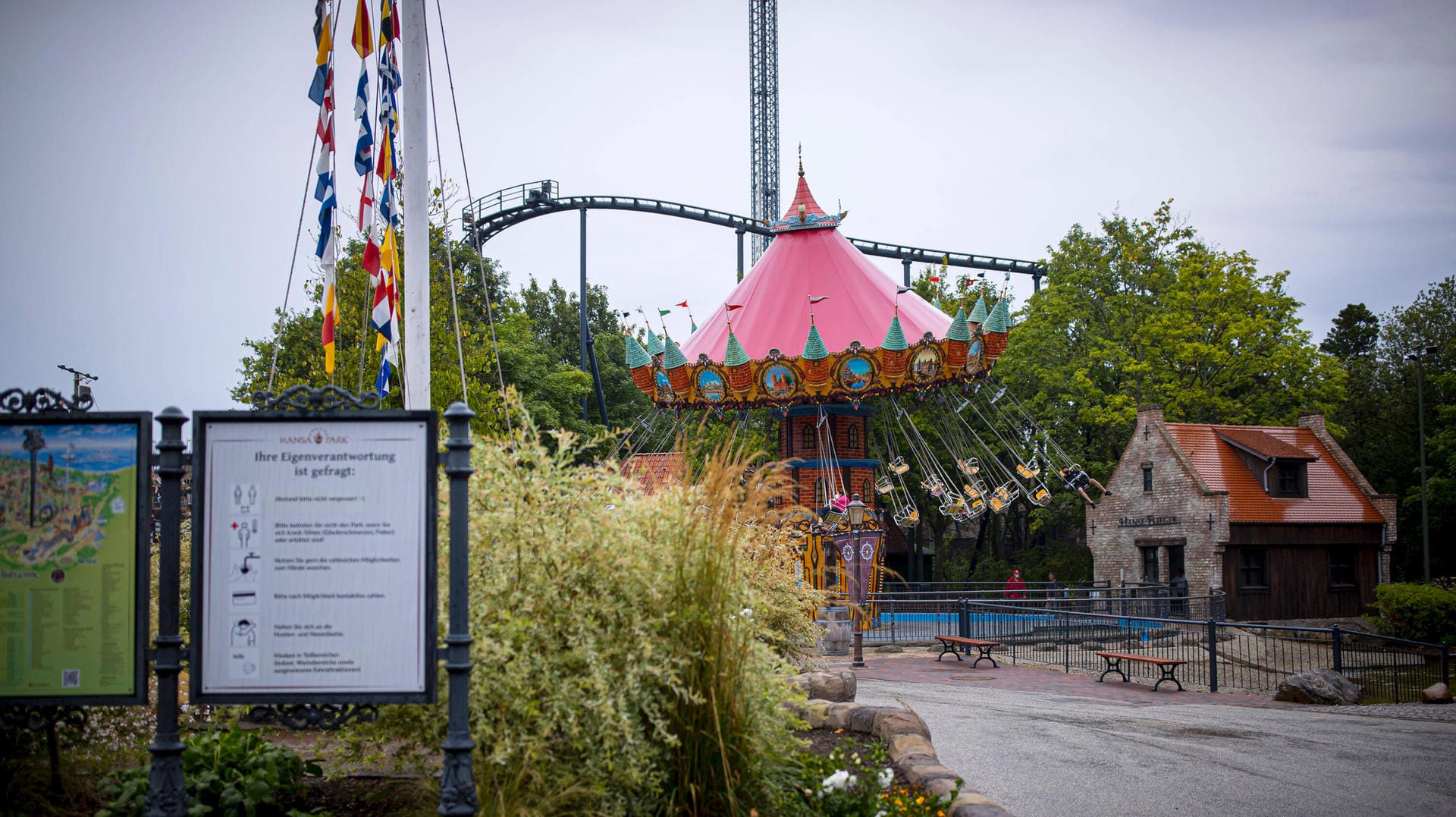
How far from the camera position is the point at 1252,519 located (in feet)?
92.1

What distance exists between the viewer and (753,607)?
635cm

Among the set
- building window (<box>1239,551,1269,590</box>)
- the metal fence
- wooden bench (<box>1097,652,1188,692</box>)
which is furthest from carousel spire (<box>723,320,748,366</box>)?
building window (<box>1239,551,1269,590</box>)

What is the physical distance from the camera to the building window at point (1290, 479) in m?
29.6

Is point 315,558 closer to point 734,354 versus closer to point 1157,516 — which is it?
point 734,354

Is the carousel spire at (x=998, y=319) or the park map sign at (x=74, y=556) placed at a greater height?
the carousel spire at (x=998, y=319)

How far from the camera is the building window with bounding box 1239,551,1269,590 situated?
28234 mm

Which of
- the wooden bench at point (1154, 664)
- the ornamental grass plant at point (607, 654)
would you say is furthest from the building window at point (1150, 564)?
the ornamental grass plant at point (607, 654)

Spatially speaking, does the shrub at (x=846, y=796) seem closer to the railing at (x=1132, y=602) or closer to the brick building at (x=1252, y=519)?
the railing at (x=1132, y=602)

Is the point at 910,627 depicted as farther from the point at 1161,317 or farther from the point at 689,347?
the point at 1161,317

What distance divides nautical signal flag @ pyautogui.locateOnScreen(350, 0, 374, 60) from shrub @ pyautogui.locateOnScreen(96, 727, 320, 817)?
583cm

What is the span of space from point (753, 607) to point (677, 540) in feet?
3.85

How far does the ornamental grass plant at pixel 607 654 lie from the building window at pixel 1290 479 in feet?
92.4

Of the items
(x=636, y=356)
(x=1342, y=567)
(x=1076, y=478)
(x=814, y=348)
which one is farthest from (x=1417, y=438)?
(x=636, y=356)

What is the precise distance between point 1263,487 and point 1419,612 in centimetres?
584
